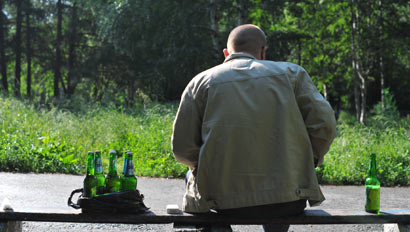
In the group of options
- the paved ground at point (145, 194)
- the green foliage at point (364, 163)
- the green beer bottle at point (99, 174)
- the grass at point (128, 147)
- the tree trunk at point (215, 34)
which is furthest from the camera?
the tree trunk at point (215, 34)

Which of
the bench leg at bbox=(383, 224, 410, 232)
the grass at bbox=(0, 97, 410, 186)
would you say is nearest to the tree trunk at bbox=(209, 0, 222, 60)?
the grass at bbox=(0, 97, 410, 186)

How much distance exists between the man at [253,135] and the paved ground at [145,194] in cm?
245

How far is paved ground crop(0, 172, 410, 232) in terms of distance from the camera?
5.09m

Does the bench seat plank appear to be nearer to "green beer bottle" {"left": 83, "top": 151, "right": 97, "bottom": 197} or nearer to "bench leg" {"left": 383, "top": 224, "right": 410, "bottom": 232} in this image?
"green beer bottle" {"left": 83, "top": 151, "right": 97, "bottom": 197}

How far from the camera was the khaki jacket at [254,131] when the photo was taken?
2672 millimetres

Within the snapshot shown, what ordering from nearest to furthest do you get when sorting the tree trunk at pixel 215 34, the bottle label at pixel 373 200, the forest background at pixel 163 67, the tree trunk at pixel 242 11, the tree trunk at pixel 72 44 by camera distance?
the bottle label at pixel 373 200, the forest background at pixel 163 67, the tree trunk at pixel 242 11, the tree trunk at pixel 215 34, the tree trunk at pixel 72 44

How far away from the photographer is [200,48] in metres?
18.7

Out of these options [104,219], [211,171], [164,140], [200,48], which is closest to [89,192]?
[104,219]

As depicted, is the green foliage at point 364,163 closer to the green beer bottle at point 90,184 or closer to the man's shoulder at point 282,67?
the man's shoulder at point 282,67

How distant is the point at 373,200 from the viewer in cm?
319

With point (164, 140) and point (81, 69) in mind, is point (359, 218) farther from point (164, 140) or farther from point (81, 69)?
point (81, 69)

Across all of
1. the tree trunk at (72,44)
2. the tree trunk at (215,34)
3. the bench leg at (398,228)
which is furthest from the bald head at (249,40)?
the tree trunk at (72,44)

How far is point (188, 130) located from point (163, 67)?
17516 millimetres

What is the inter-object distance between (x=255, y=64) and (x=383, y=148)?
6.92m
